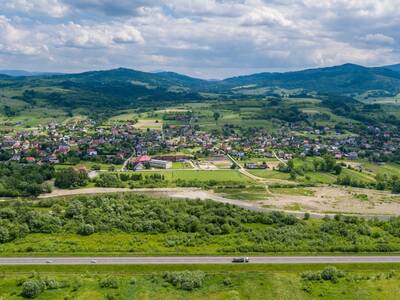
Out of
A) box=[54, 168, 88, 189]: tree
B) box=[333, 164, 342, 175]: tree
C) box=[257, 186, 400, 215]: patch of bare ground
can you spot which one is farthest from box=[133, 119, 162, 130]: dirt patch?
box=[257, 186, 400, 215]: patch of bare ground

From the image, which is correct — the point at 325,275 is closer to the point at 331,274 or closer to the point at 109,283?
the point at 331,274

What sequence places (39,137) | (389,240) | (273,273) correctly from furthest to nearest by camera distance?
(39,137) < (389,240) < (273,273)

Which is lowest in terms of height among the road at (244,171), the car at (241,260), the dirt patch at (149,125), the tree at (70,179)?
the road at (244,171)

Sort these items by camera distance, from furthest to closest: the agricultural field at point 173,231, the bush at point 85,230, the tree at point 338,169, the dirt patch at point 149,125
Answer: the dirt patch at point 149,125, the tree at point 338,169, the bush at point 85,230, the agricultural field at point 173,231

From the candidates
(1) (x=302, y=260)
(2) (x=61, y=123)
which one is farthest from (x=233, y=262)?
(2) (x=61, y=123)

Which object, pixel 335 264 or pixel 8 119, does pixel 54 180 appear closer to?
pixel 335 264

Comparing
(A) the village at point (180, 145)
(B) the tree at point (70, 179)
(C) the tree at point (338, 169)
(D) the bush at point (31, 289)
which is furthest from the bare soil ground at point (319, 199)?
(D) the bush at point (31, 289)

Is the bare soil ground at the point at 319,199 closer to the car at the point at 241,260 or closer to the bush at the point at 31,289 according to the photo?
the car at the point at 241,260
